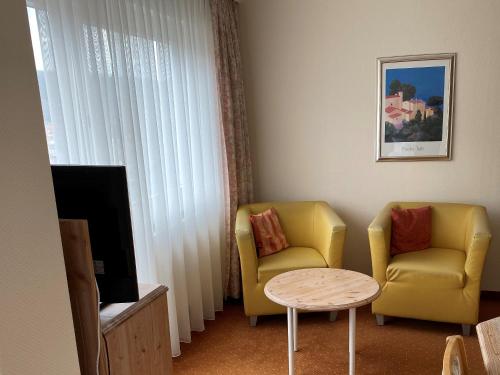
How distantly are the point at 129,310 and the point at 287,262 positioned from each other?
171 cm

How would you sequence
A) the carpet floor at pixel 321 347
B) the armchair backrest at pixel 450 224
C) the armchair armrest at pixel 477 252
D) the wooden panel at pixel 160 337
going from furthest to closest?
1. the armchair backrest at pixel 450 224
2. the armchair armrest at pixel 477 252
3. the carpet floor at pixel 321 347
4. the wooden panel at pixel 160 337

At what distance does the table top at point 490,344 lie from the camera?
1.12 m

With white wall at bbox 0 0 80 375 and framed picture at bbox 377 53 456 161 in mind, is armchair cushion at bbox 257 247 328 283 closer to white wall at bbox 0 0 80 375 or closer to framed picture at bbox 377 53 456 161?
framed picture at bbox 377 53 456 161

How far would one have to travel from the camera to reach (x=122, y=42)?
2244 mm

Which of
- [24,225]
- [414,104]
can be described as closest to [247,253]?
[414,104]

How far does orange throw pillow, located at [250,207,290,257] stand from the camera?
3.21 m

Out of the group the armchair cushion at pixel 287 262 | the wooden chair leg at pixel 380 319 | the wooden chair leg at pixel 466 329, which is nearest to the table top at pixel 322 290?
the armchair cushion at pixel 287 262

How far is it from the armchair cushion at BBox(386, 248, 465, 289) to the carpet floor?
391mm

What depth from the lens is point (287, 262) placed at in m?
3.01

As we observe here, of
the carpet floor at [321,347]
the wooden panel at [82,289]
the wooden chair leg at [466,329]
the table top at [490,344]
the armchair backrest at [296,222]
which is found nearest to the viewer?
the table top at [490,344]

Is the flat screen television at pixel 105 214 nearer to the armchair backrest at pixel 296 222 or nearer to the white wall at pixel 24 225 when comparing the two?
the white wall at pixel 24 225

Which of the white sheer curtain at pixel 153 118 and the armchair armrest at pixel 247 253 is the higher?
the white sheer curtain at pixel 153 118

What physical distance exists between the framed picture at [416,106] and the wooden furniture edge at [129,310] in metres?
2.48

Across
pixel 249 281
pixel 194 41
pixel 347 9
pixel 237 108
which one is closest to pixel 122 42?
pixel 194 41
